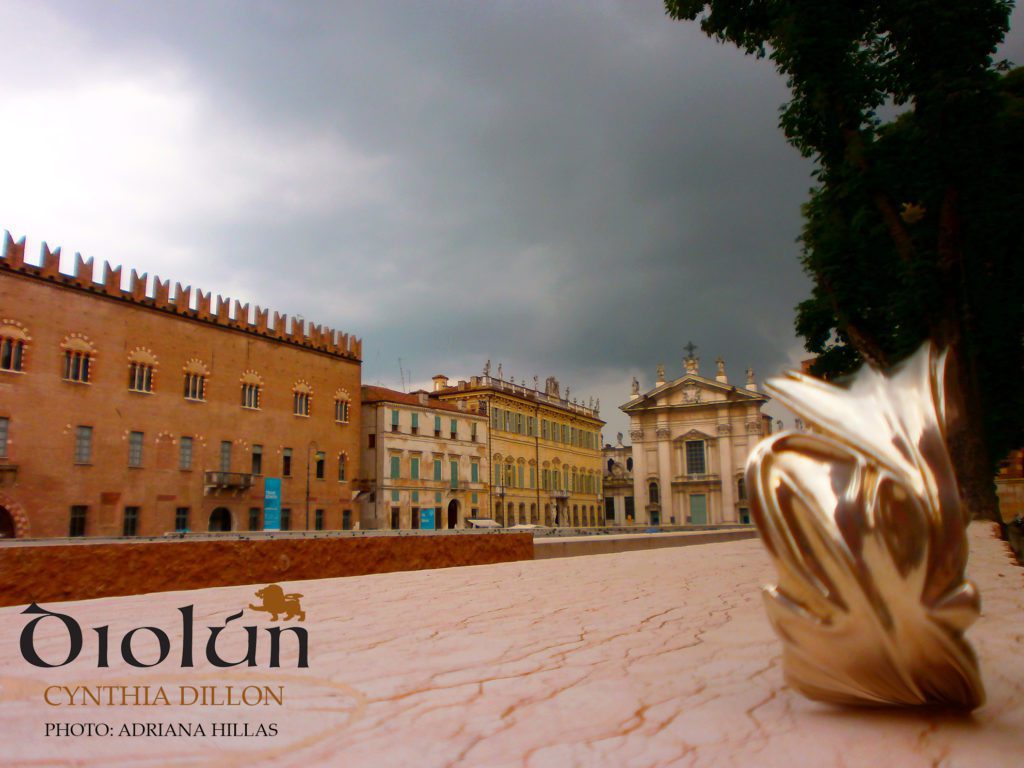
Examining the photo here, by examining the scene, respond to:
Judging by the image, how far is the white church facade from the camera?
191 feet

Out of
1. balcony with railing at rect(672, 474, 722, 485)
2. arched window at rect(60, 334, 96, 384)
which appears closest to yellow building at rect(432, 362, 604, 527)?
balcony with railing at rect(672, 474, 722, 485)

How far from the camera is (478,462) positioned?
160 ft

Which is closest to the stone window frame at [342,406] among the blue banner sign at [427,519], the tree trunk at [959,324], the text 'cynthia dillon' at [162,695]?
the blue banner sign at [427,519]

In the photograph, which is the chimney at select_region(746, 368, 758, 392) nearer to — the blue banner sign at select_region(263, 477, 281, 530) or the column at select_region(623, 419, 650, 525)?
the column at select_region(623, 419, 650, 525)

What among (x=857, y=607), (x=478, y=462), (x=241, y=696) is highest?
(x=478, y=462)

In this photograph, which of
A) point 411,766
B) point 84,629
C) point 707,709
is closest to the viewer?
point 411,766

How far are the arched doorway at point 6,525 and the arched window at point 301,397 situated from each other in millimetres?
13519

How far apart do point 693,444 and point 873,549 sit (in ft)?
197

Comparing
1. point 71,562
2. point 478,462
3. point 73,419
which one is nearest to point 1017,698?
point 71,562

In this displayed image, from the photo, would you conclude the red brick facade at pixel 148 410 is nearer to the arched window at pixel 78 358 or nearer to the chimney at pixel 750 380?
the arched window at pixel 78 358

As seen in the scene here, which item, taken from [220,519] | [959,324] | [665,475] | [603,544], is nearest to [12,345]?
[220,519]

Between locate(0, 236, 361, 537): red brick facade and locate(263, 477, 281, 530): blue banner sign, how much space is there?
0.32 m

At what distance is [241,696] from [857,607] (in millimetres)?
2418

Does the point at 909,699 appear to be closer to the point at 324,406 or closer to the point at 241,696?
the point at 241,696
